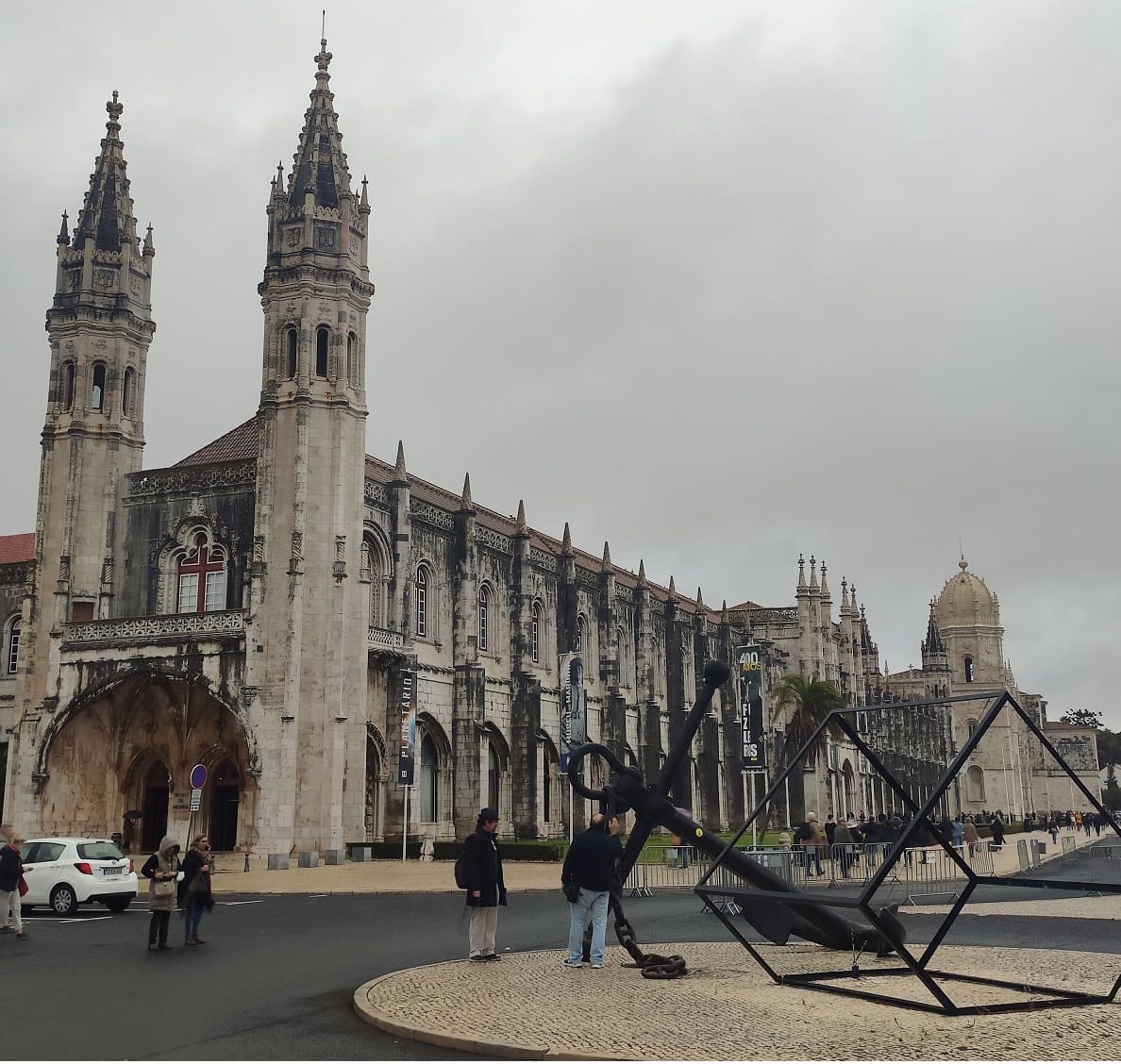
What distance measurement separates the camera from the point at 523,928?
18.4 meters

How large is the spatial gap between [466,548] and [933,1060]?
3634 cm

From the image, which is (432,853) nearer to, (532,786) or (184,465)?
(532,786)

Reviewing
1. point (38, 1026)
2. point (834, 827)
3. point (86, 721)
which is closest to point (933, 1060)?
point (38, 1026)

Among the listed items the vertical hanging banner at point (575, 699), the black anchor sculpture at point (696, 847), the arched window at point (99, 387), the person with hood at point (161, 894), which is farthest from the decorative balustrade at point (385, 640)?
the black anchor sculpture at point (696, 847)

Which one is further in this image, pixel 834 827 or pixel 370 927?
pixel 834 827

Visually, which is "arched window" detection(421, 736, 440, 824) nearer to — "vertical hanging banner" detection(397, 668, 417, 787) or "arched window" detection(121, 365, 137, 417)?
"vertical hanging banner" detection(397, 668, 417, 787)

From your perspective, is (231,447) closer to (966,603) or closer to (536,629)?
(536,629)

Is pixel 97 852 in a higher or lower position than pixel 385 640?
lower

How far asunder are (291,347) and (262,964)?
28703 mm

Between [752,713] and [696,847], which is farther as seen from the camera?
A: [752,713]

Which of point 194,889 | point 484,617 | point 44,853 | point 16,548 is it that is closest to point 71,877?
point 44,853

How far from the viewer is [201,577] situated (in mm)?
40188

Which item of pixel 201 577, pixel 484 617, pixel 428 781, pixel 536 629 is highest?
pixel 201 577

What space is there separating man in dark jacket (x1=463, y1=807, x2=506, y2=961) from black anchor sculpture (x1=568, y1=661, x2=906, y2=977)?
1192 millimetres
